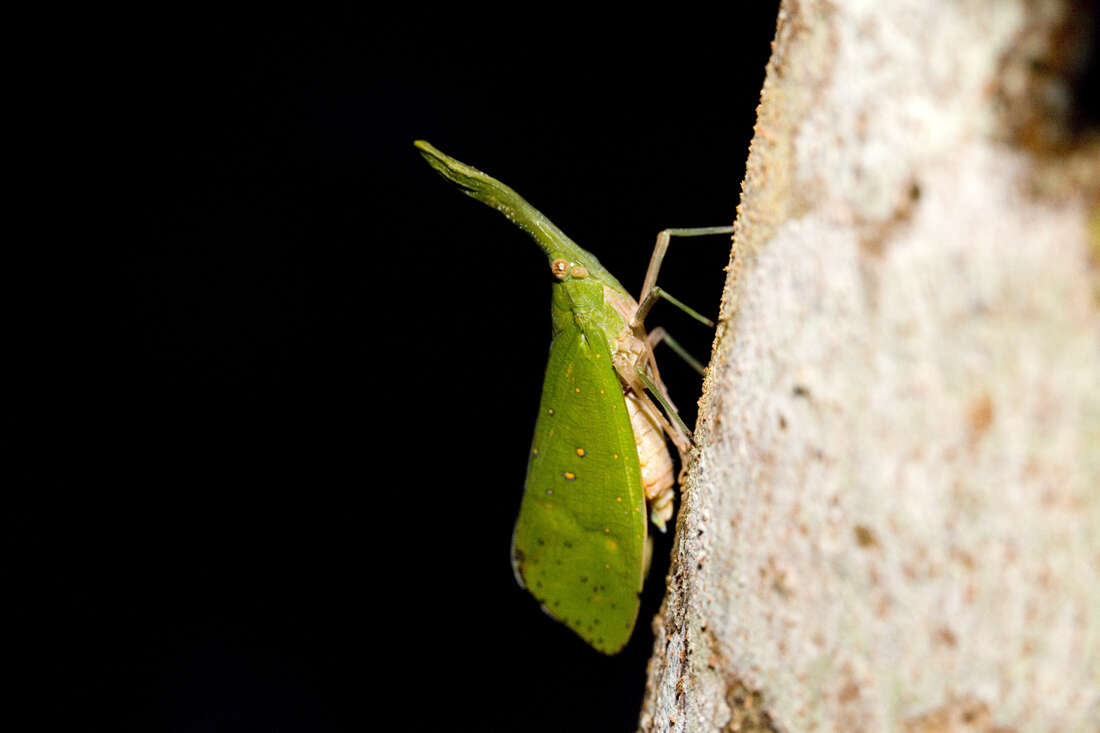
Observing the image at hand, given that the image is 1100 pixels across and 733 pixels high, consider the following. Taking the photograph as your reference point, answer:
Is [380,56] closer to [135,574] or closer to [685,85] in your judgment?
[685,85]

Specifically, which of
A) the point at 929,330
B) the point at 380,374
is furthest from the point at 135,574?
the point at 929,330

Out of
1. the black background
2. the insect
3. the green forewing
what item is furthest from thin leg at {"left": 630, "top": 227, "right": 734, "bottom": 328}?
the black background

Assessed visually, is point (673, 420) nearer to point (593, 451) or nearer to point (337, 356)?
point (593, 451)

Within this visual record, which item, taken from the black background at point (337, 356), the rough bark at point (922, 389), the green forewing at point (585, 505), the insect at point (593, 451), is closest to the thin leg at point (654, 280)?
the insect at point (593, 451)

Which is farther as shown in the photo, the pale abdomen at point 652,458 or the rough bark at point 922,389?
the pale abdomen at point 652,458

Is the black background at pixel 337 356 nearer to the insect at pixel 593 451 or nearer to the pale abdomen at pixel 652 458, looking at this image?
the insect at pixel 593 451

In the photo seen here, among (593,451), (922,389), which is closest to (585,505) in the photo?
(593,451)

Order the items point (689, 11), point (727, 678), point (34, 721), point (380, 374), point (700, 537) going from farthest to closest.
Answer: point (380, 374) < point (34, 721) < point (689, 11) < point (700, 537) < point (727, 678)
